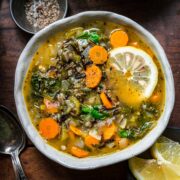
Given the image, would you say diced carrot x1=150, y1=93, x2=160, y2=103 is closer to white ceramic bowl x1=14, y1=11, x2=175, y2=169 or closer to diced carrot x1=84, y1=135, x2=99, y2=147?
white ceramic bowl x1=14, y1=11, x2=175, y2=169

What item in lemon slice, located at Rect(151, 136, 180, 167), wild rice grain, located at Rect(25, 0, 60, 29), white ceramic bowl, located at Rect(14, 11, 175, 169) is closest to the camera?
white ceramic bowl, located at Rect(14, 11, 175, 169)

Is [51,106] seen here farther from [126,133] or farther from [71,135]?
[126,133]

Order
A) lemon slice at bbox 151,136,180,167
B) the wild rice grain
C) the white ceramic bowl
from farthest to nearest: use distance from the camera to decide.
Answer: the wild rice grain → lemon slice at bbox 151,136,180,167 → the white ceramic bowl

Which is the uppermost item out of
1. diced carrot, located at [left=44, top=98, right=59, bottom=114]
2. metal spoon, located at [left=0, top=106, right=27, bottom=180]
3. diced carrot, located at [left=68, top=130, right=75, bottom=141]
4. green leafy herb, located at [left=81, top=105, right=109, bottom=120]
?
green leafy herb, located at [left=81, top=105, right=109, bottom=120]

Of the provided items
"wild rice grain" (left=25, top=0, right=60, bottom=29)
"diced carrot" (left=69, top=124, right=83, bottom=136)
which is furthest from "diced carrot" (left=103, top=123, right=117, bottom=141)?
"wild rice grain" (left=25, top=0, right=60, bottom=29)

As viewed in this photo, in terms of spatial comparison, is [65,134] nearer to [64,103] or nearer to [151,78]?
[64,103]

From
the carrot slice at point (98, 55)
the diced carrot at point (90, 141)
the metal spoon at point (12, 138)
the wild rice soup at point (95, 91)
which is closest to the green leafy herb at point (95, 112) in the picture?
the wild rice soup at point (95, 91)

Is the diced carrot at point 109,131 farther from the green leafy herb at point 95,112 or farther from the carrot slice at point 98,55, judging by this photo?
the carrot slice at point 98,55
